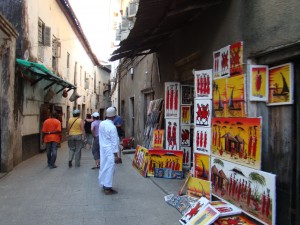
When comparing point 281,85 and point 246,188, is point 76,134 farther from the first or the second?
point 281,85

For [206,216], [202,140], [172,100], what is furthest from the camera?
[172,100]

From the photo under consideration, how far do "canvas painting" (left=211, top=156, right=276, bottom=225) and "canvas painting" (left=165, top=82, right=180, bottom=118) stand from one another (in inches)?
111

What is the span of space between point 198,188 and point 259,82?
2078 mm

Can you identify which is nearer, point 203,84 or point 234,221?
point 234,221

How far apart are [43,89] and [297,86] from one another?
11.9 metres

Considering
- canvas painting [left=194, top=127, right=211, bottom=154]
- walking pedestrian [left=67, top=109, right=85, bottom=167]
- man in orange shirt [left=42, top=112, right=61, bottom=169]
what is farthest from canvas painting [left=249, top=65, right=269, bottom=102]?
man in orange shirt [left=42, top=112, right=61, bottom=169]

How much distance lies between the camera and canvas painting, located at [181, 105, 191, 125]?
27.6 feet

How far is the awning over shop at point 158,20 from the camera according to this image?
580cm

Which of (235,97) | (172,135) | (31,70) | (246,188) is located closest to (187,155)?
(172,135)

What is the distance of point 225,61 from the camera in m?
5.57

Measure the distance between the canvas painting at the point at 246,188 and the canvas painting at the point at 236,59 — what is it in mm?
1320

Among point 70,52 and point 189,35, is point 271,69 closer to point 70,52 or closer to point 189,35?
point 189,35

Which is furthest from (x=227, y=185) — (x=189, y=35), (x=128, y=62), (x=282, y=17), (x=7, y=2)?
(x=128, y=62)

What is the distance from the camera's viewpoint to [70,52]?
820 inches
